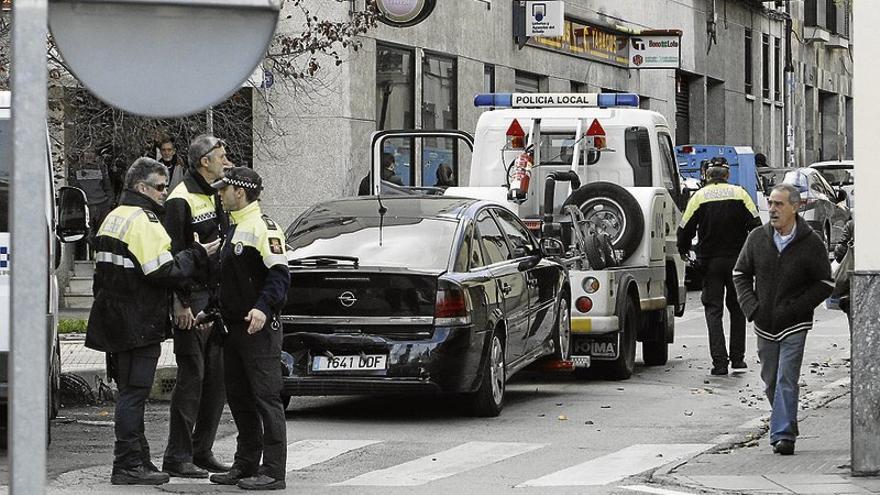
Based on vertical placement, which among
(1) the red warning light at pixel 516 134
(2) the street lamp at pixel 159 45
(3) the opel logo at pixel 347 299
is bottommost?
(3) the opel logo at pixel 347 299

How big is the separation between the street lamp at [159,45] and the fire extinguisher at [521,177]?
42.8 feet

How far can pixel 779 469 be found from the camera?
33.9 feet

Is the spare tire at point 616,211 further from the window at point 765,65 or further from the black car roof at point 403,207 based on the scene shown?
the window at point 765,65

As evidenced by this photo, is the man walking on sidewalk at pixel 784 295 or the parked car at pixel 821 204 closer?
the man walking on sidewalk at pixel 784 295

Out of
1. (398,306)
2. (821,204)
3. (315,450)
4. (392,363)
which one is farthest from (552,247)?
(821,204)

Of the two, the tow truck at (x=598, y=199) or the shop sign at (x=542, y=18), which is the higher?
the shop sign at (x=542, y=18)

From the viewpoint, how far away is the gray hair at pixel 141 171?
32.6ft

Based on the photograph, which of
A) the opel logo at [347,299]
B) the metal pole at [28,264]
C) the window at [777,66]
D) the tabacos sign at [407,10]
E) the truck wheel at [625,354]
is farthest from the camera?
the window at [777,66]

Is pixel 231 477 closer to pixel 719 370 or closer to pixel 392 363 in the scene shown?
pixel 392 363

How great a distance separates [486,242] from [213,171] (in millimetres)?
3567

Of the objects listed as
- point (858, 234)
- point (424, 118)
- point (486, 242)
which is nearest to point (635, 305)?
point (486, 242)

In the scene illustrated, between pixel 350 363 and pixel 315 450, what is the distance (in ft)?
3.64

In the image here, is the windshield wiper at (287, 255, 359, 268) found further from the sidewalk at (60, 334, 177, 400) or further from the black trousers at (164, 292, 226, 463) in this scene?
the black trousers at (164, 292, 226, 463)

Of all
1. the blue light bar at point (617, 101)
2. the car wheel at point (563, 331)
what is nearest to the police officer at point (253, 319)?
the car wheel at point (563, 331)
